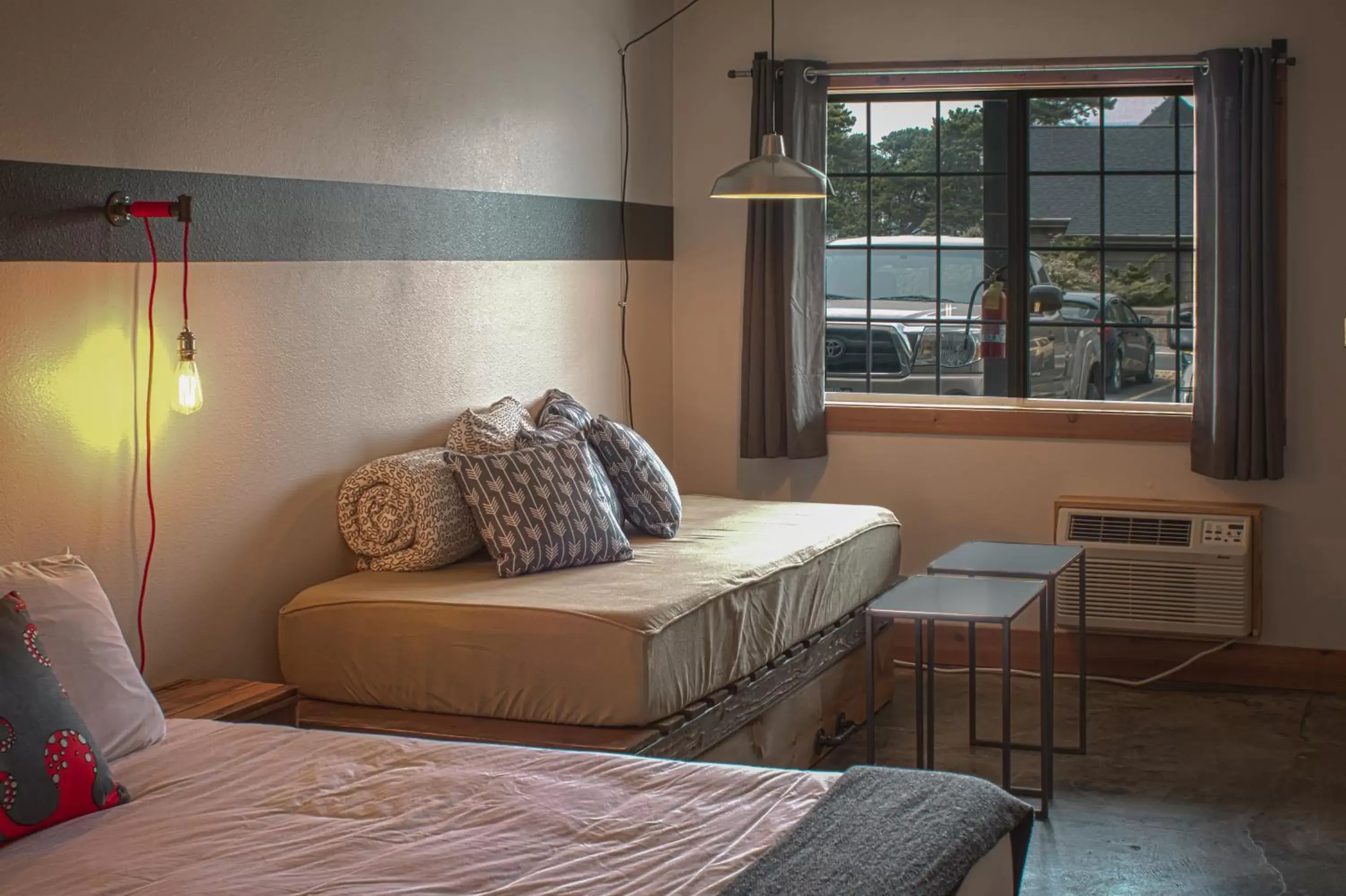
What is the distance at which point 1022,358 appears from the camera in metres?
5.79

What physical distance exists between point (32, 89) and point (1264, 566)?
4341mm

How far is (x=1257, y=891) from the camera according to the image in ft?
11.4

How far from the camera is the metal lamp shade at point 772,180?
4523 millimetres

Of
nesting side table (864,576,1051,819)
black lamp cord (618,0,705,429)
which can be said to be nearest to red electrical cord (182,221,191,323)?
nesting side table (864,576,1051,819)

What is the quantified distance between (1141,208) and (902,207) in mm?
887

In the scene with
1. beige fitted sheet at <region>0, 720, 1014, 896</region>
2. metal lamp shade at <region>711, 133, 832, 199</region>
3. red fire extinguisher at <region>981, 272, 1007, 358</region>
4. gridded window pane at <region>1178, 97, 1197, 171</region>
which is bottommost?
beige fitted sheet at <region>0, 720, 1014, 896</region>

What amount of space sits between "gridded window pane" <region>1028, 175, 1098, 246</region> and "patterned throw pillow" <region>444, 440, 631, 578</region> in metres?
2.43

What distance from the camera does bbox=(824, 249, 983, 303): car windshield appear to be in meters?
5.82

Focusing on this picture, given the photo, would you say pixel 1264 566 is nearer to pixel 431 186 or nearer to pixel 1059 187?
pixel 1059 187

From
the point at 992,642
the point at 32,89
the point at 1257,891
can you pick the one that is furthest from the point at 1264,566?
the point at 32,89

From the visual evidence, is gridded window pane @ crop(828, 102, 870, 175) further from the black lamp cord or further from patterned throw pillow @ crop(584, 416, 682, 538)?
patterned throw pillow @ crop(584, 416, 682, 538)

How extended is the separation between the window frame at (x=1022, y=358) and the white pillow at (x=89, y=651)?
3.61 metres

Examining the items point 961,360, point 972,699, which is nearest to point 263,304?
point 972,699

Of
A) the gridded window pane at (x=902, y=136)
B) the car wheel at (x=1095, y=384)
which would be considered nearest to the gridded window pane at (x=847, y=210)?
the gridded window pane at (x=902, y=136)
